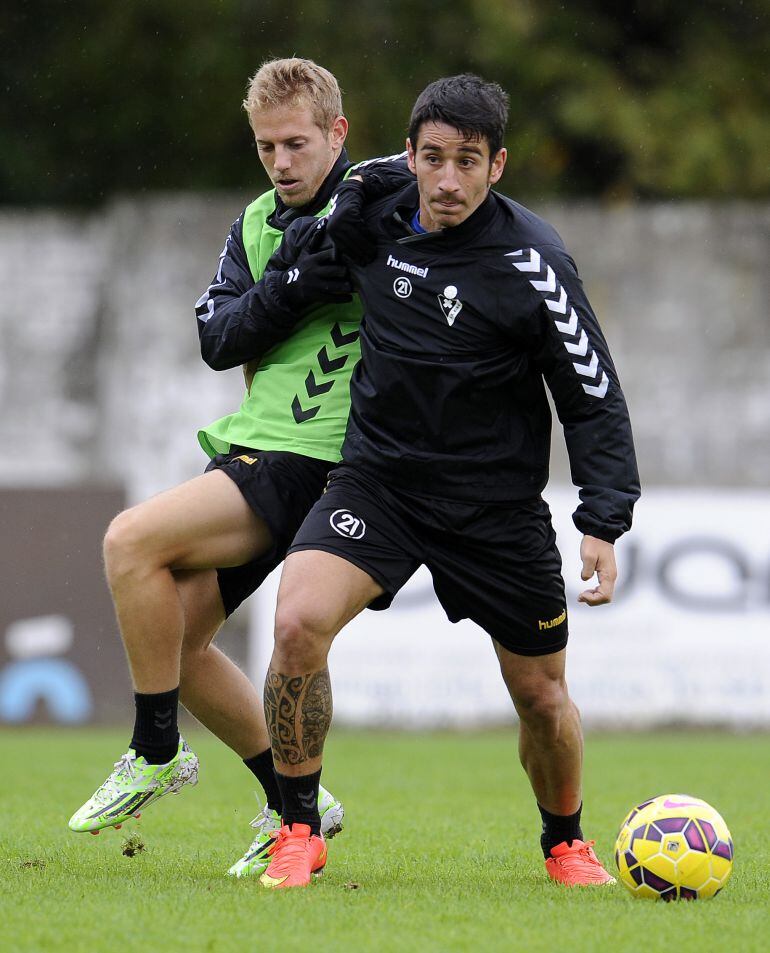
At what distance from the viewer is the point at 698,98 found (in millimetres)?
19172

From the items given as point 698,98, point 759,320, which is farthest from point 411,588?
point 698,98

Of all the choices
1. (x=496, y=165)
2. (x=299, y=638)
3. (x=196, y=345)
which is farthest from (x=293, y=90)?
(x=196, y=345)

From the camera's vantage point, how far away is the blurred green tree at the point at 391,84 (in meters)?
18.8

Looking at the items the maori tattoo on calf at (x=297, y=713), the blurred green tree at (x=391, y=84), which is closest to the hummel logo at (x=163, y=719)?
the maori tattoo on calf at (x=297, y=713)

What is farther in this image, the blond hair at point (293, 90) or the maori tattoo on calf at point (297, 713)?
the blond hair at point (293, 90)

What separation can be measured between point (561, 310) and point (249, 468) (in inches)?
48.8

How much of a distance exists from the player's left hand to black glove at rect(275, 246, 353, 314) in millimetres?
1221

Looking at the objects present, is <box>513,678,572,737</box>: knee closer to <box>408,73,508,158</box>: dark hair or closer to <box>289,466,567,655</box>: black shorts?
<box>289,466,567,655</box>: black shorts

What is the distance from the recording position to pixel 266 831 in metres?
5.95

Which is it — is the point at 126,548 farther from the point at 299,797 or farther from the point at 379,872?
the point at 379,872

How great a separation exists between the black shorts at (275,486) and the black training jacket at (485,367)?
30 cm

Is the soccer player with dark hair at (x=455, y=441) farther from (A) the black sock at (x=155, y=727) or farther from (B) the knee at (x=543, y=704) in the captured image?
(A) the black sock at (x=155, y=727)

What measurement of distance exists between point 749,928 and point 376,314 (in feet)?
7.62

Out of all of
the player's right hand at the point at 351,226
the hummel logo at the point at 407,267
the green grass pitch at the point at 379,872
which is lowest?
the green grass pitch at the point at 379,872
